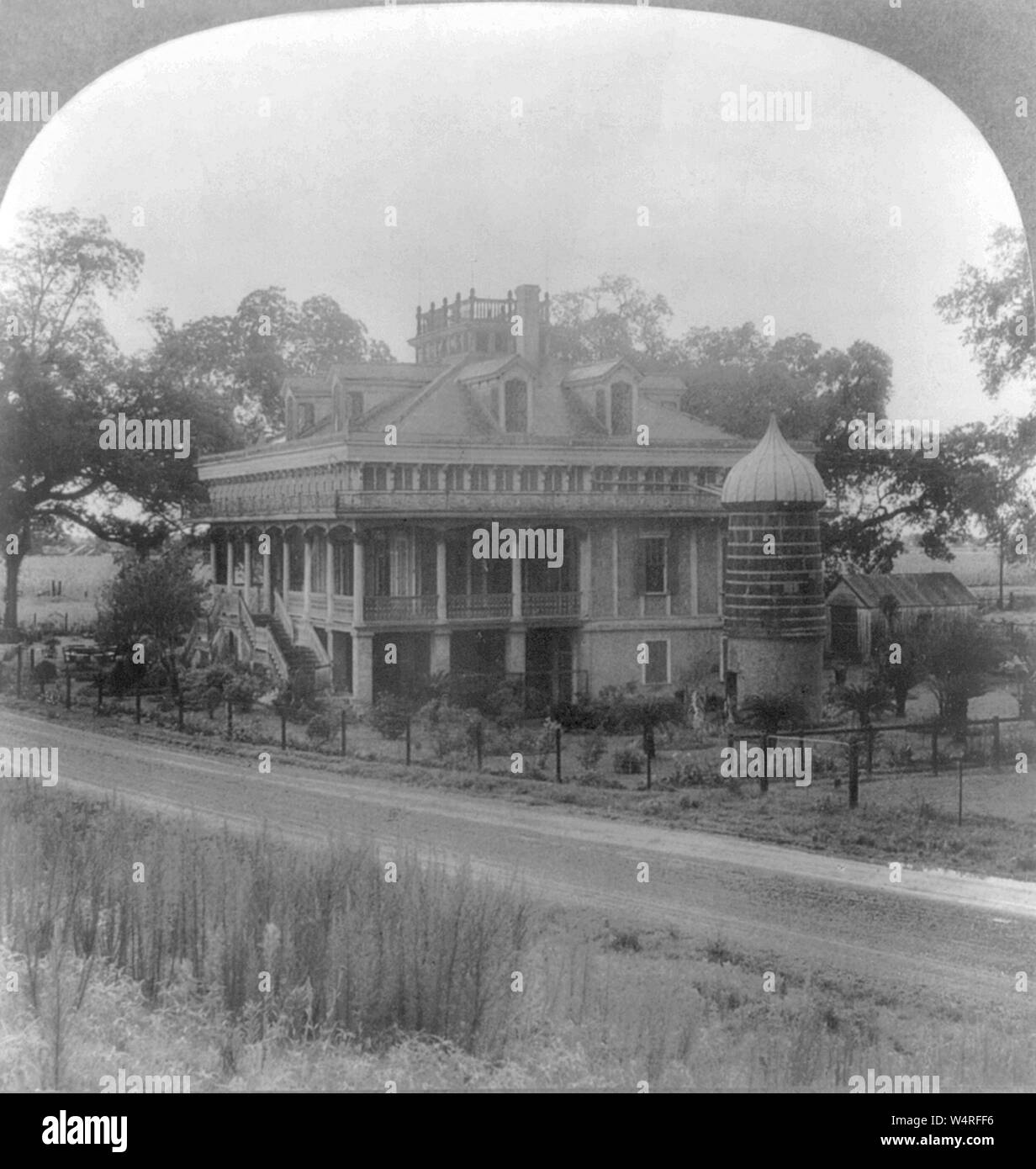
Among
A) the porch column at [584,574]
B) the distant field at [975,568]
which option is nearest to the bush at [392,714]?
the porch column at [584,574]

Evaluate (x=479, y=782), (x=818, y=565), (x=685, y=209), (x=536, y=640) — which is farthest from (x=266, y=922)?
(x=685, y=209)

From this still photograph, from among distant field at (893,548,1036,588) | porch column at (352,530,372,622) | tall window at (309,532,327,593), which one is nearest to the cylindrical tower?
distant field at (893,548,1036,588)

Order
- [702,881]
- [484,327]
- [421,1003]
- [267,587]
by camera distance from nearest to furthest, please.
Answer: [421,1003] < [702,881] < [484,327] < [267,587]

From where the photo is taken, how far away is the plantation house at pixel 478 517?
12.4ft

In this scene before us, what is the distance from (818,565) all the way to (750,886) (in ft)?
3.35

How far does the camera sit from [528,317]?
12.4 feet

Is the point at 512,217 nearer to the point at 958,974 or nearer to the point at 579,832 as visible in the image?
the point at 579,832

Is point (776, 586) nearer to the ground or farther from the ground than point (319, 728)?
farther from the ground

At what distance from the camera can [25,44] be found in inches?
148

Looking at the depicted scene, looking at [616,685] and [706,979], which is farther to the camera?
[616,685]

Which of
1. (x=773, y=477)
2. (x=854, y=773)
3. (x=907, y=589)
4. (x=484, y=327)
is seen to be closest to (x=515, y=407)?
(x=484, y=327)

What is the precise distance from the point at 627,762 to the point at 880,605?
0.95 meters

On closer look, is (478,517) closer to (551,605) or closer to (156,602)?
(551,605)

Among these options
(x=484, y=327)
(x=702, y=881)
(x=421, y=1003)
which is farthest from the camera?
(x=484, y=327)
